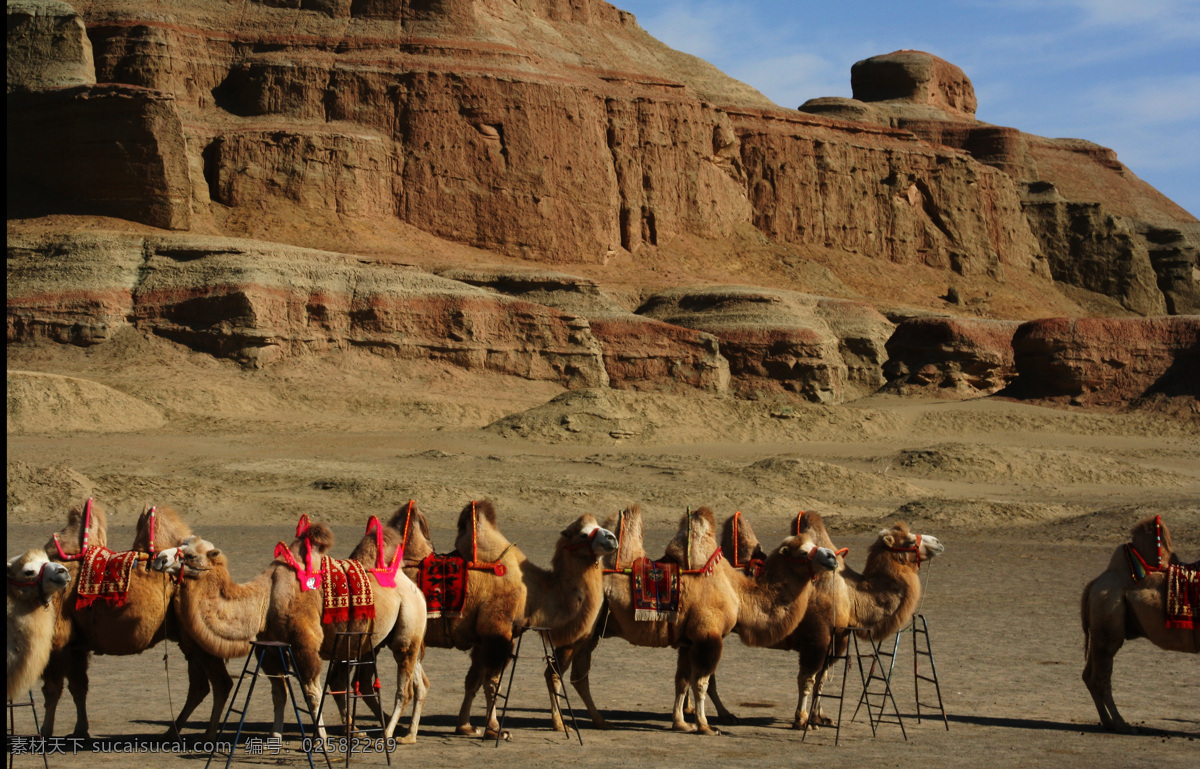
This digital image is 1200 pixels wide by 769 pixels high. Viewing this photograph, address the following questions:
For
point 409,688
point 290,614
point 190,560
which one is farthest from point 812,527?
point 190,560

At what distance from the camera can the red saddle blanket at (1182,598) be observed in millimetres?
10773

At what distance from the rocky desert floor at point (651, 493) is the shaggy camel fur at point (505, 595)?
27.0 inches

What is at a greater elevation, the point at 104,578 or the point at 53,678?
the point at 104,578

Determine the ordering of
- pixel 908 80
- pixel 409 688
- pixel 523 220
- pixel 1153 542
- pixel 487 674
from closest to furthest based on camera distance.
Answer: pixel 409 688
pixel 487 674
pixel 1153 542
pixel 523 220
pixel 908 80

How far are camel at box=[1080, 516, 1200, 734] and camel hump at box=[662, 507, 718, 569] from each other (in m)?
3.18

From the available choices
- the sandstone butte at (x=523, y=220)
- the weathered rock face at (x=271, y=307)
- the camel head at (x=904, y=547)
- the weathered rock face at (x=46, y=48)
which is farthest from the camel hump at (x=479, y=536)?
the weathered rock face at (x=46, y=48)

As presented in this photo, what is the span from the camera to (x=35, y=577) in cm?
870

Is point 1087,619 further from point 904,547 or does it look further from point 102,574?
point 102,574

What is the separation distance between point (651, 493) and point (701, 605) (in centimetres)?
1829

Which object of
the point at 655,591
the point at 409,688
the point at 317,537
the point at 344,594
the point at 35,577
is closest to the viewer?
the point at 35,577

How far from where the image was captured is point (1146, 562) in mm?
11117

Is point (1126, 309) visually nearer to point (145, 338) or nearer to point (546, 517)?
point (145, 338)

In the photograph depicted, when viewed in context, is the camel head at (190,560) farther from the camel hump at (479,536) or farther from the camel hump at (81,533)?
the camel hump at (479,536)

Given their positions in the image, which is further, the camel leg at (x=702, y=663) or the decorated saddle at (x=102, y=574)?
the camel leg at (x=702, y=663)
